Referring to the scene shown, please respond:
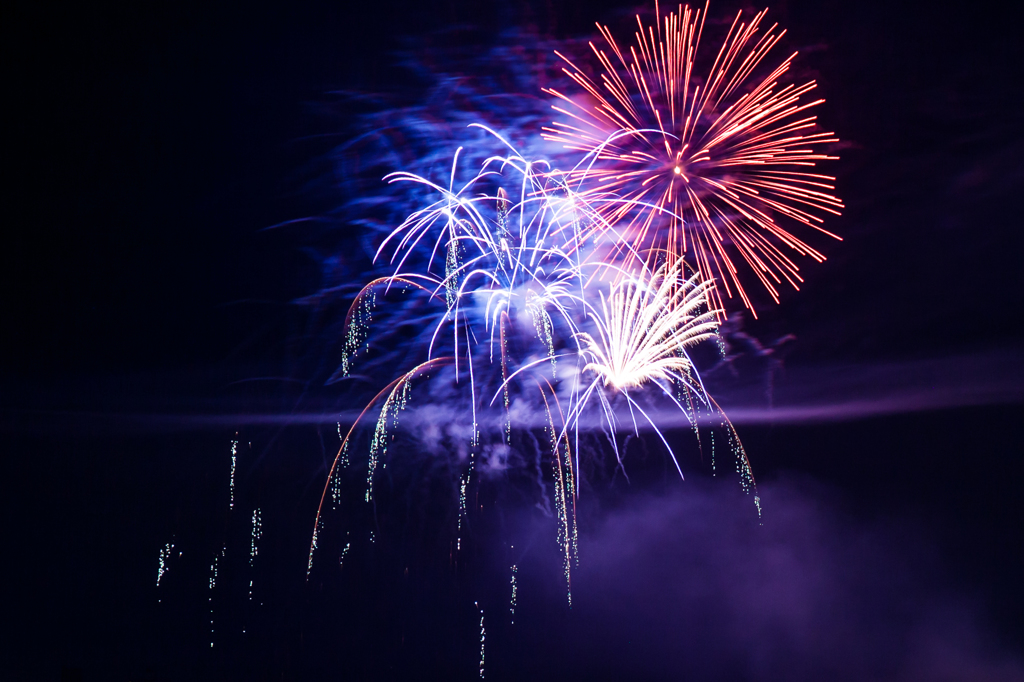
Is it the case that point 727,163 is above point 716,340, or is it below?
above

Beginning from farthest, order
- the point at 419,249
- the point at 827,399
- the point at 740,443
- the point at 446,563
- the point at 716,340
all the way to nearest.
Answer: the point at 446,563 → the point at 740,443 → the point at 827,399 → the point at 716,340 → the point at 419,249

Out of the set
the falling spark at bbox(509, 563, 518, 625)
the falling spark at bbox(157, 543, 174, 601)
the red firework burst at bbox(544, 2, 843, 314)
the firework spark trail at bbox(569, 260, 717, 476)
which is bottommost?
the falling spark at bbox(509, 563, 518, 625)

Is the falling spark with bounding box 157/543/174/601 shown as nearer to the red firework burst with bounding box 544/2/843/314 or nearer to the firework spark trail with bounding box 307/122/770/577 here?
the firework spark trail with bounding box 307/122/770/577

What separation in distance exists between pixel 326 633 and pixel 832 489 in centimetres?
1299

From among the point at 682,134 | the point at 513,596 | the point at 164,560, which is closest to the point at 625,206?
the point at 682,134

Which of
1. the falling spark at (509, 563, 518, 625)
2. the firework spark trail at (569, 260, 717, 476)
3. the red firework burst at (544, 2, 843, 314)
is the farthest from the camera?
the falling spark at (509, 563, 518, 625)

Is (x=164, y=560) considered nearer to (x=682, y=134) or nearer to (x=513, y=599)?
(x=513, y=599)

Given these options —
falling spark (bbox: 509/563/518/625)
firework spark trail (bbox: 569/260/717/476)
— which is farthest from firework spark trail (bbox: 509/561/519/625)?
firework spark trail (bbox: 569/260/717/476)

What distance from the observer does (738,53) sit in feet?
21.7

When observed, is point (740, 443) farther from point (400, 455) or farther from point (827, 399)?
point (400, 455)

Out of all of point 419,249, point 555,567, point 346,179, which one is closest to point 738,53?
point 419,249

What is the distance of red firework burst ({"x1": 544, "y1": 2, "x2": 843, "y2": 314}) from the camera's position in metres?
6.61

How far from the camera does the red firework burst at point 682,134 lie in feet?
21.7

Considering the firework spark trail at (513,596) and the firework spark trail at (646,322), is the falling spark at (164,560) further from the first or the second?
the firework spark trail at (646,322)
